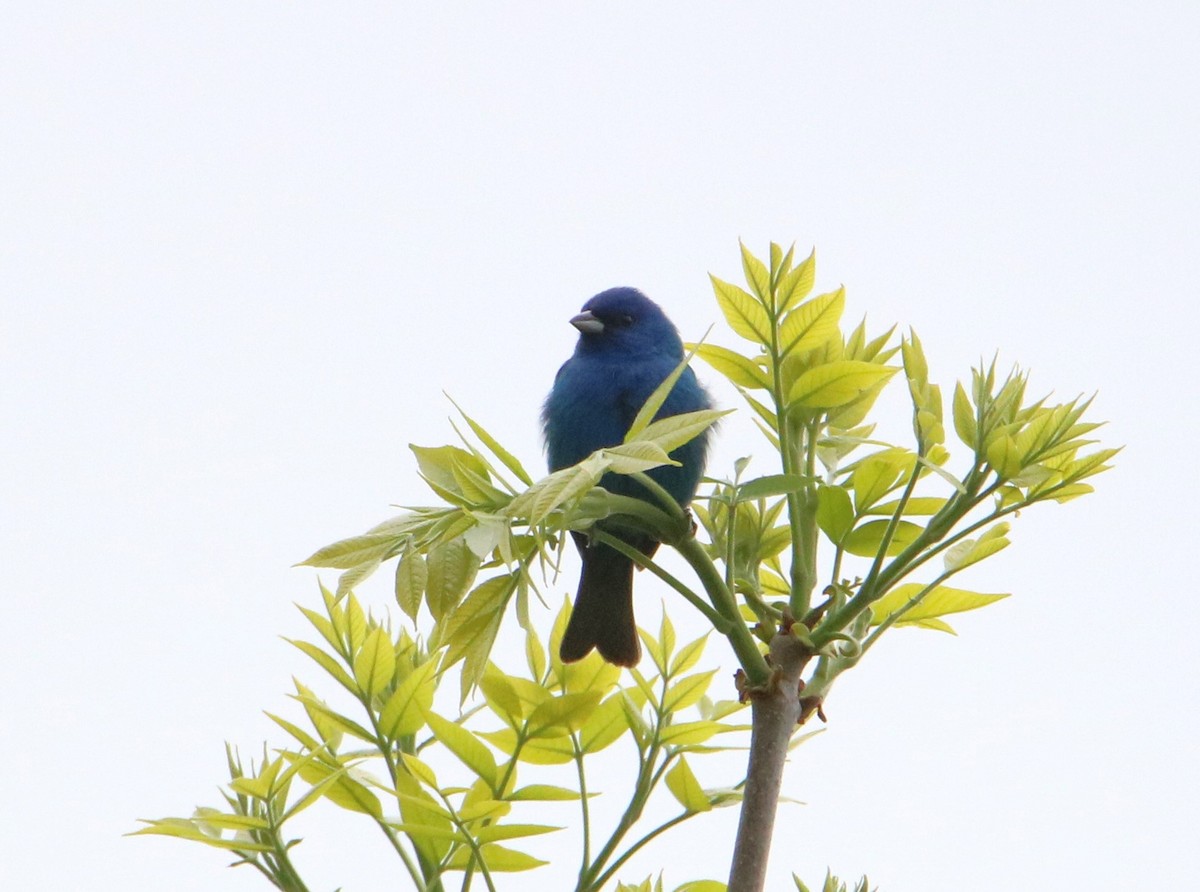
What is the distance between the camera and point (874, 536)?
7.91ft

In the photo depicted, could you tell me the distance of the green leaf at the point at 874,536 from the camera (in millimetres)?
2391

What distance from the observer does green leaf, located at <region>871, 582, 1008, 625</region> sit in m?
2.44

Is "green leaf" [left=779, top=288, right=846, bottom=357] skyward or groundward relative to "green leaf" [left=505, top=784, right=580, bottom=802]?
skyward

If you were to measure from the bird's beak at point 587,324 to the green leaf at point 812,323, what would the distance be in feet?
8.47

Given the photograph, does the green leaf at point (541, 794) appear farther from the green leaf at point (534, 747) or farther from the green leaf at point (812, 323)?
the green leaf at point (812, 323)

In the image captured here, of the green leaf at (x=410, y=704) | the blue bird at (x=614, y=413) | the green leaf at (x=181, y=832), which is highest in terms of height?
the blue bird at (x=614, y=413)

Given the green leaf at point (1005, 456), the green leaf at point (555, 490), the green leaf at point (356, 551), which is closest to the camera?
the green leaf at point (555, 490)

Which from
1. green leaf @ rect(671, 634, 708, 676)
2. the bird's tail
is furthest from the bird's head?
green leaf @ rect(671, 634, 708, 676)

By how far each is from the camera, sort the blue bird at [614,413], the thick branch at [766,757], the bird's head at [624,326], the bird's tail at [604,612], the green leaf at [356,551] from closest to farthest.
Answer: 1. the thick branch at [766,757]
2. the green leaf at [356,551]
3. the bird's tail at [604,612]
4. the blue bird at [614,413]
5. the bird's head at [624,326]

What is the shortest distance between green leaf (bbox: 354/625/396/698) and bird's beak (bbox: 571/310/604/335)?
2682 millimetres

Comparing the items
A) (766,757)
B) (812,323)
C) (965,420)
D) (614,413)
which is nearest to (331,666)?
(766,757)

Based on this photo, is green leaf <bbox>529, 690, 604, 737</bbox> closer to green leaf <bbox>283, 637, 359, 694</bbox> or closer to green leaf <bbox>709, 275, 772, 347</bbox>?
green leaf <bbox>283, 637, 359, 694</bbox>

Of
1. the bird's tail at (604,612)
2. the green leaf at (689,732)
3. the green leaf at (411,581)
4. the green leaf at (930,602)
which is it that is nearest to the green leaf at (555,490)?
the green leaf at (411,581)

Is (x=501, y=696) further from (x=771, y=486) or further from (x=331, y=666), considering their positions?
(x=771, y=486)
